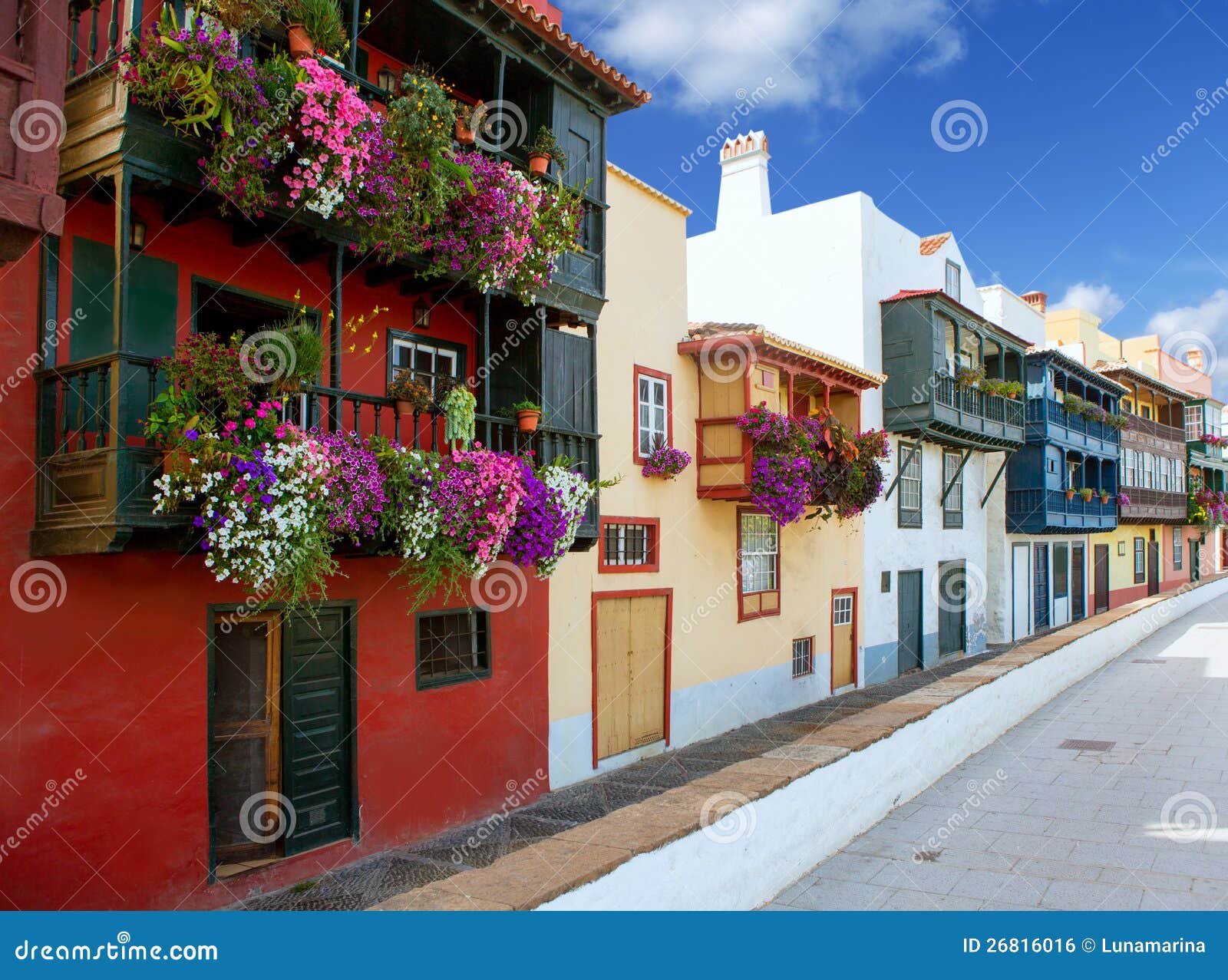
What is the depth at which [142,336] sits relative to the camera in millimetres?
6949

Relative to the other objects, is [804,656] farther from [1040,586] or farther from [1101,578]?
[1101,578]

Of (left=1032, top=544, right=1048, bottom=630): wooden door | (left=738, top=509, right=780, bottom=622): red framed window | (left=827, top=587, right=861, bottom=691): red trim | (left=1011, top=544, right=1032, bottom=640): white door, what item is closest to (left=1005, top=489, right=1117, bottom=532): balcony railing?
(left=1011, top=544, right=1032, bottom=640): white door

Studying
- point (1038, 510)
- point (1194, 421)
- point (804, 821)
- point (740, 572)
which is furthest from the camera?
point (1194, 421)

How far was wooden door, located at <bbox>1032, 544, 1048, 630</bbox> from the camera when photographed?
27.4 metres

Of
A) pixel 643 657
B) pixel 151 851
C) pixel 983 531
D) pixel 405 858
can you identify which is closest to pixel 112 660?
pixel 151 851

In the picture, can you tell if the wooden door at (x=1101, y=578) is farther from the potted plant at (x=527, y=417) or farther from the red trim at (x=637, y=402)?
the potted plant at (x=527, y=417)

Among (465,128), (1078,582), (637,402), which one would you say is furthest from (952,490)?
(465,128)

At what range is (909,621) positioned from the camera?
67.3ft

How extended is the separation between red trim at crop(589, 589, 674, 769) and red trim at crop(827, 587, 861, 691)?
5.41m

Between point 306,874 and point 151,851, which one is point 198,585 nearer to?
point 151,851

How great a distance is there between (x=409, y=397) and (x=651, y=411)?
18.1ft

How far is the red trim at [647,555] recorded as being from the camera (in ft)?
39.3

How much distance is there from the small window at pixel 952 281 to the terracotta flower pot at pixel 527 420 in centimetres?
1619
